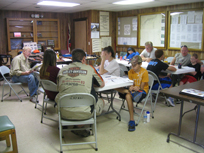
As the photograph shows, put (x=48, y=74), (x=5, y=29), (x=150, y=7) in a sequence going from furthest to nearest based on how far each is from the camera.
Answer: (x=5, y=29)
(x=150, y=7)
(x=48, y=74)

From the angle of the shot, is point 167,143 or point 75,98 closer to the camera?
point 75,98

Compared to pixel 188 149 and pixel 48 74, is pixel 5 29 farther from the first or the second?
pixel 188 149

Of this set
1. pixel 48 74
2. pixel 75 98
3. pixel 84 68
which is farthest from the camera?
pixel 48 74

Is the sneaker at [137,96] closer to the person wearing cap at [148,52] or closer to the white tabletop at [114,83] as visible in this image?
the white tabletop at [114,83]

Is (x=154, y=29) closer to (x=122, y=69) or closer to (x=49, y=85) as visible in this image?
(x=122, y=69)

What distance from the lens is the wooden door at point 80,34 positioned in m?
8.19

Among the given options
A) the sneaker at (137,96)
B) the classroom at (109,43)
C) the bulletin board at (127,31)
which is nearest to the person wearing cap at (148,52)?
the classroom at (109,43)

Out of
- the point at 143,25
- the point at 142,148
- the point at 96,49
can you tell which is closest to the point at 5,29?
the point at 96,49

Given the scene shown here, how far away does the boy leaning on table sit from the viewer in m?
3.37

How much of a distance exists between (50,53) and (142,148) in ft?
6.89

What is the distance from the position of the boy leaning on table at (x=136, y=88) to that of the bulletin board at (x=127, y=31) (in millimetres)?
4450

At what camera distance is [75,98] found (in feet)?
8.19

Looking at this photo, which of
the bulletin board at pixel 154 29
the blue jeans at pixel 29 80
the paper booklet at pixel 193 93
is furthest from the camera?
the bulletin board at pixel 154 29

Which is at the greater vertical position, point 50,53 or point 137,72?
→ point 50,53
